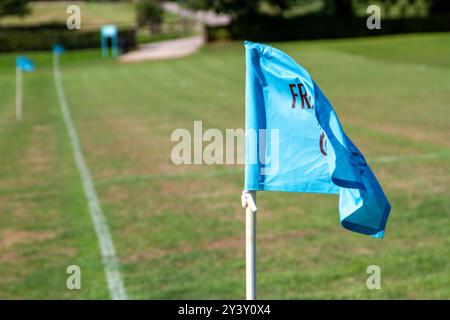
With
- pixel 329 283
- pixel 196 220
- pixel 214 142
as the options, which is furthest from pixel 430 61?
pixel 329 283

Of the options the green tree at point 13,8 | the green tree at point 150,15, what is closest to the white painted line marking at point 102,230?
the green tree at point 13,8

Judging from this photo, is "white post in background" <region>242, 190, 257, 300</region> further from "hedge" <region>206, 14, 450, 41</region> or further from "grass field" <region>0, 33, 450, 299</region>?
"hedge" <region>206, 14, 450, 41</region>

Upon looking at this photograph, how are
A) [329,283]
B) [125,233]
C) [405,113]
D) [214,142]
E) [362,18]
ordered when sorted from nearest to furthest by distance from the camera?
[329,283], [125,233], [214,142], [405,113], [362,18]

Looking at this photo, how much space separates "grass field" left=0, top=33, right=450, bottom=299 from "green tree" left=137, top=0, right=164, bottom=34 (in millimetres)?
38776

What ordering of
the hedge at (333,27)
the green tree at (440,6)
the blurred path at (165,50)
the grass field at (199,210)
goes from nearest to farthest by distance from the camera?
the grass field at (199,210), the blurred path at (165,50), the hedge at (333,27), the green tree at (440,6)

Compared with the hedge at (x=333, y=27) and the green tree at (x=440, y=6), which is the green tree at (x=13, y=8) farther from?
the green tree at (x=440, y=6)

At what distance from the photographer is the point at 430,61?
3947 cm

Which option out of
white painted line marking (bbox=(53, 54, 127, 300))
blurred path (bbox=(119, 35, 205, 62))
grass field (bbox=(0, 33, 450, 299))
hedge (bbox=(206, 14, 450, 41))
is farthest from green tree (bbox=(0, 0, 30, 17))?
white painted line marking (bbox=(53, 54, 127, 300))

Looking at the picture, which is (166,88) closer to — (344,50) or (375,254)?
(344,50)

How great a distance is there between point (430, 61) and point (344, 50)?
369 inches

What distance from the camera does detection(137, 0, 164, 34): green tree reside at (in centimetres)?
6782

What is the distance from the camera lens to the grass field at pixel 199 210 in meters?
9.98

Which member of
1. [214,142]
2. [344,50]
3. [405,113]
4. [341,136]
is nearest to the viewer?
[341,136]

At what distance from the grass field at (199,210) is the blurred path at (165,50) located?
70.1 feet
